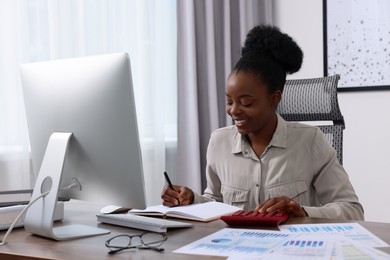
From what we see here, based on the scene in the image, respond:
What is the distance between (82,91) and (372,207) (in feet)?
8.26

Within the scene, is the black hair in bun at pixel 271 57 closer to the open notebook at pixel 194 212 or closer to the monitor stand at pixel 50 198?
the open notebook at pixel 194 212

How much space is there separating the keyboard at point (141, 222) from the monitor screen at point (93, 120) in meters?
0.12

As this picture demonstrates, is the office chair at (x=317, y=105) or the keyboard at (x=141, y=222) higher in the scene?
the office chair at (x=317, y=105)

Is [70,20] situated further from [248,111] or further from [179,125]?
[248,111]

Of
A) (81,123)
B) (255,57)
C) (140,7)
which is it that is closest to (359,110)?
(140,7)

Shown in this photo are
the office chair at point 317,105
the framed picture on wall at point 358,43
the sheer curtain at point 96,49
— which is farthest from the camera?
the framed picture on wall at point 358,43

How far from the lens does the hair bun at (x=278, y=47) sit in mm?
1786

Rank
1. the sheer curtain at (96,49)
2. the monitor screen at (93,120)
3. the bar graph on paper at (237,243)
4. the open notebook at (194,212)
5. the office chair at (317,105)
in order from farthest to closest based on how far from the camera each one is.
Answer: the sheer curtain at (96,49)
the office chair at (317,105)
the open notebook at (194,212)
the monitor screen at (93,120)
the bar graph on paper at (237,243)

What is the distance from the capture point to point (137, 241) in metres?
1.21

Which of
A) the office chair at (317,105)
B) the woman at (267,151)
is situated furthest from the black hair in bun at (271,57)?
the office chair at (317,105)

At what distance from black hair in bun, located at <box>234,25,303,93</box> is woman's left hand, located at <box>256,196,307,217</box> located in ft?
1.50

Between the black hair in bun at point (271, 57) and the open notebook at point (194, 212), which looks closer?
the open notebook at point (194, 212)

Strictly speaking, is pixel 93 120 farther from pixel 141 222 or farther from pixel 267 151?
pixel 267 151

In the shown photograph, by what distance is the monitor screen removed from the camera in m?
1.18
